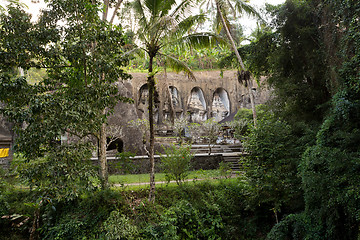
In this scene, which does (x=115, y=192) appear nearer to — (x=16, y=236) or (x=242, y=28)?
(x=16, y=236)

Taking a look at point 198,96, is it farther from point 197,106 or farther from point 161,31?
point 161,31

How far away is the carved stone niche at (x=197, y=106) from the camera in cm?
2770

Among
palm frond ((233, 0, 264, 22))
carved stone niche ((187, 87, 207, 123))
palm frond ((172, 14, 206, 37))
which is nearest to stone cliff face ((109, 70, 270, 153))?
carved stone niche ((187, 87, 207, 123))

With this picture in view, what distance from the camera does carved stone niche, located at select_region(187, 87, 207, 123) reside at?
27.7 meters

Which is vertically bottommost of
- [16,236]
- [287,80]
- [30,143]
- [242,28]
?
[16,236]

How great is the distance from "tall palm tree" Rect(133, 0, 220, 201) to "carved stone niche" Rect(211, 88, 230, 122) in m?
20.5

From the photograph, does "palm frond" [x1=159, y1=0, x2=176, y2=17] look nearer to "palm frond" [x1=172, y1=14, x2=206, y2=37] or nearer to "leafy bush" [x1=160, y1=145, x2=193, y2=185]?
"palm frond" [x1=172, y1=14, x2=206, y2=37]

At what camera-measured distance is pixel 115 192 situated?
315 inches

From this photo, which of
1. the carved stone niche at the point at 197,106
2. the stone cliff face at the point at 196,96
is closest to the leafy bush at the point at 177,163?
the stone cliff face at the point at 196,96

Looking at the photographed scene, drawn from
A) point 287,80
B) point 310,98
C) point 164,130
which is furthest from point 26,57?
point 164,130

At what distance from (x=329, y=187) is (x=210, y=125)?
38.6 feet

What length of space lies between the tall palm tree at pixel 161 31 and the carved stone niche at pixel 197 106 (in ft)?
61.9

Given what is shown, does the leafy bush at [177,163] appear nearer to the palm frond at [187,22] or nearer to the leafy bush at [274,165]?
the leafy bush at [274,165]

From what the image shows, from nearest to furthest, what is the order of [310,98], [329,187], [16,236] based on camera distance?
[329,187] → [16,236] → [310,98]
